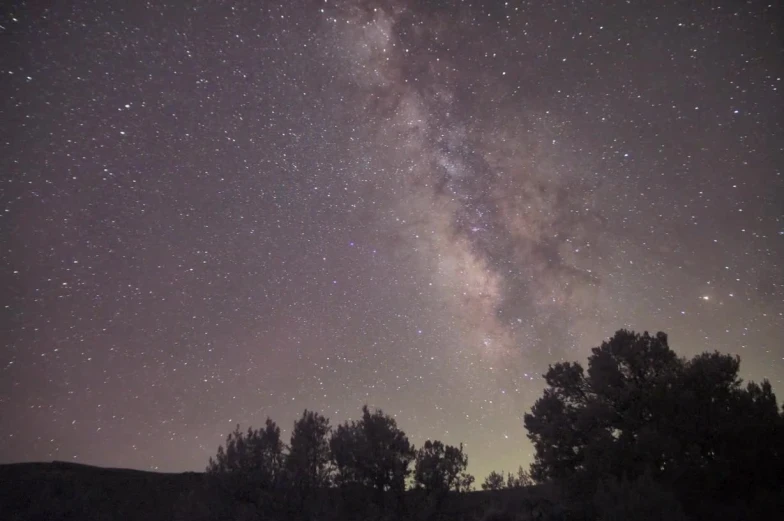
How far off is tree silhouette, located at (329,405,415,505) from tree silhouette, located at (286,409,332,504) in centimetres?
76

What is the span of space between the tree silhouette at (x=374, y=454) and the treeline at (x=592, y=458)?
0.06m

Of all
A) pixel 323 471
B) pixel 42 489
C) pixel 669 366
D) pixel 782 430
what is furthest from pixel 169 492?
pixel 782 430

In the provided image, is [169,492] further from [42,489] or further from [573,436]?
[573,436]

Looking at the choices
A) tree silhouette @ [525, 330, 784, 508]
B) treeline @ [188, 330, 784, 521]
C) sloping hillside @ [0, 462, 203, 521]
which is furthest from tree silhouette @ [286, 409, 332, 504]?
tree silhouette @ [525, 330, 784, 508]

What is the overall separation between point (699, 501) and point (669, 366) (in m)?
6.46

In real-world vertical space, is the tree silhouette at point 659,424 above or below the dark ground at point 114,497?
above

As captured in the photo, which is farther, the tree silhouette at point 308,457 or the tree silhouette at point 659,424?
the tree silhouette at point 308,457

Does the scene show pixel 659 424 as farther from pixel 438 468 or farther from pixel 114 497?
pixel 114 497

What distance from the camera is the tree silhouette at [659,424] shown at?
16750 millimetres

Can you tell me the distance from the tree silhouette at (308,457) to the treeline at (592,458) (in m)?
0.07

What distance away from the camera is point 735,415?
1798 centimetres

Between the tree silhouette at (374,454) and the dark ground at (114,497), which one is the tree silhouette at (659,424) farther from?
the tree silhouette at (374,454)

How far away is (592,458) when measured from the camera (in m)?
18.0

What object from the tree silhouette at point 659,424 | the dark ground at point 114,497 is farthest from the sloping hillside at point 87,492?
the tree silhouette at point 659,424
